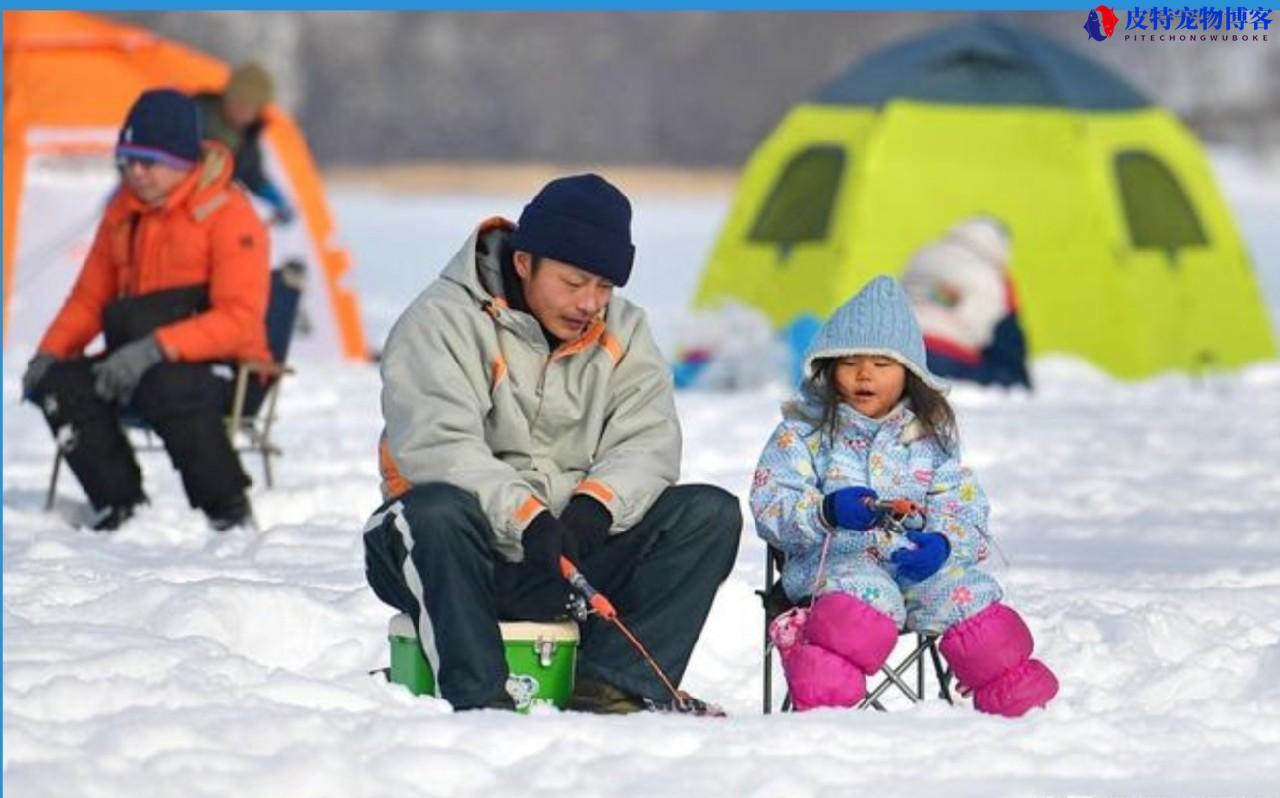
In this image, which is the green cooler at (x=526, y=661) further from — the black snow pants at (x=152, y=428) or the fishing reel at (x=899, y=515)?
the black snow pants at (x=152, y=428)

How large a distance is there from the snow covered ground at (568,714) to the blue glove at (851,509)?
1.19 feet

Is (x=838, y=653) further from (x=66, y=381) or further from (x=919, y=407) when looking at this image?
(x=66, y=381)

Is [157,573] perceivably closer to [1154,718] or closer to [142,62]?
[1154,718]

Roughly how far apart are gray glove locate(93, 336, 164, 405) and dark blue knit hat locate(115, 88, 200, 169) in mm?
488

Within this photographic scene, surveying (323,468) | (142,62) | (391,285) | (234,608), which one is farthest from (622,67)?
(234,608)

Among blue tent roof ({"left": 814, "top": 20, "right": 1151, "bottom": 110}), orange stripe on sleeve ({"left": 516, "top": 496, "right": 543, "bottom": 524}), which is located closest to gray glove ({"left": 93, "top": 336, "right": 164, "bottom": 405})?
orange stripe on sleeve ({"left": 516, "top": 496, "right": 543, "bottom": 524})

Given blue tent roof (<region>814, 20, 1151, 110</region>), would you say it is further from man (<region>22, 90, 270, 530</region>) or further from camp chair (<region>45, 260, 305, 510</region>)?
man (<region>22, 90, 270, 530</region>)

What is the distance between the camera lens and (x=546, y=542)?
5.01 m

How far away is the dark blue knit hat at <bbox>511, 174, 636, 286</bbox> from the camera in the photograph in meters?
5.22

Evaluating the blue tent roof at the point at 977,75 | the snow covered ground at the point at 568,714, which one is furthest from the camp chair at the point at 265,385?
the blue tent roof at the point at 977,75

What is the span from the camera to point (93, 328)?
7.72 m

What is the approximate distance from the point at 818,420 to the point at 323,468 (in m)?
4.07

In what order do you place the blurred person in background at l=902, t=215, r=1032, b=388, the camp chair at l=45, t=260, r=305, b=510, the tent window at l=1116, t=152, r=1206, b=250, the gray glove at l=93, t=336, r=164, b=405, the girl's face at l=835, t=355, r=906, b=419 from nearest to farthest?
the girl's face at l=835, t=355, r=906, b=419
the gray glove at l=93, t=336, r=164, b=405
the camp chair at l=45, t=260, r=305, b=510
the blurred person in background at l=902, t=215, r=1032, b=388
the tent window at l=1116, t=152, r=1206, b=250

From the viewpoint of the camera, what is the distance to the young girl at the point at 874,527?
5.21m
